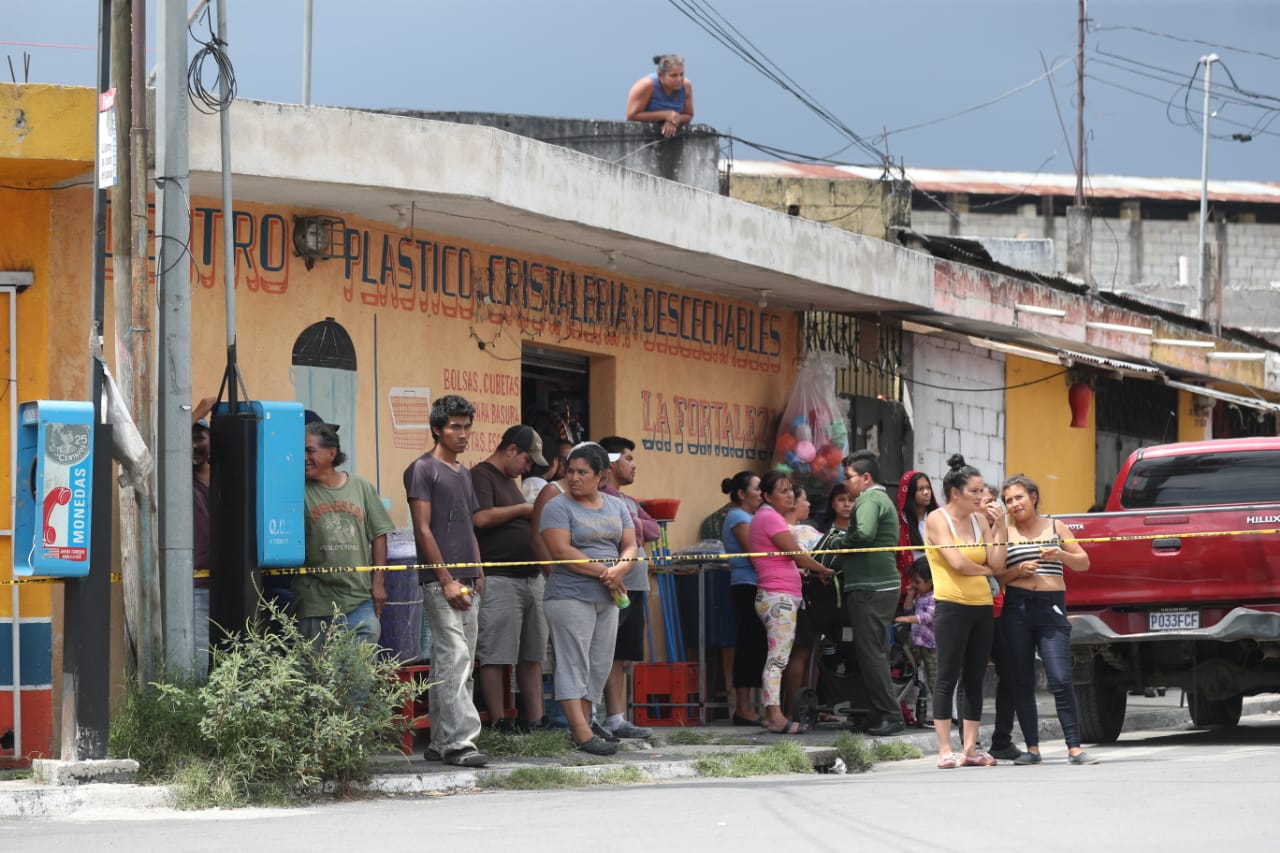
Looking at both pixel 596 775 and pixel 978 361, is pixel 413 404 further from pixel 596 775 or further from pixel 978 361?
pixel 978 361

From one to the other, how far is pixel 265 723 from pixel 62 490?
4.82ft

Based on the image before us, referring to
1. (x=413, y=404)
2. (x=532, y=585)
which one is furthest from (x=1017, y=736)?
(x=413, y=404)

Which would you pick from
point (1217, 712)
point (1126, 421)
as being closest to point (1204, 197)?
point (1126, 421)

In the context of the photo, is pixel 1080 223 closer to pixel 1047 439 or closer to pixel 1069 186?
pixel 1047 439

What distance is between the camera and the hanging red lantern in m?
20.8

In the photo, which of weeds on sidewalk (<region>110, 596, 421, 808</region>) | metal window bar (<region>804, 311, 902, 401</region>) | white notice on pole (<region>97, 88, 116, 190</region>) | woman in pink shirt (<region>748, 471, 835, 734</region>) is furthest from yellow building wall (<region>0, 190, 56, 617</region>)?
metal window bar (<region>804, 311, 902, 401</region>)

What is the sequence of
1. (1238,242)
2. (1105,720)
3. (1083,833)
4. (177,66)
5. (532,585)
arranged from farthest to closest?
(1238,242) < (1105,720) < (532,585) < (177,66) < (1083,833)

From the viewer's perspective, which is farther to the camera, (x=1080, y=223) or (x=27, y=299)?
(x=1080, y=223)

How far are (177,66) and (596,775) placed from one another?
425 centimetres

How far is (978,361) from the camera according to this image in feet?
63.8

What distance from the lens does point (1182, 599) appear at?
11.4 m

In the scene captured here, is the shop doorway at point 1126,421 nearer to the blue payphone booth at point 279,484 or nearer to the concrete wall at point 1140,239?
the blue payphone booth at point 279,484

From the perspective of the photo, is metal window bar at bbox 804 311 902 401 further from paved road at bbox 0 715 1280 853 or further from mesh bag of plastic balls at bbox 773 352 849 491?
paved road at bbox 0 715 1280 853

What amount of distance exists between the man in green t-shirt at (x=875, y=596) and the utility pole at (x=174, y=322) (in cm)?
473
